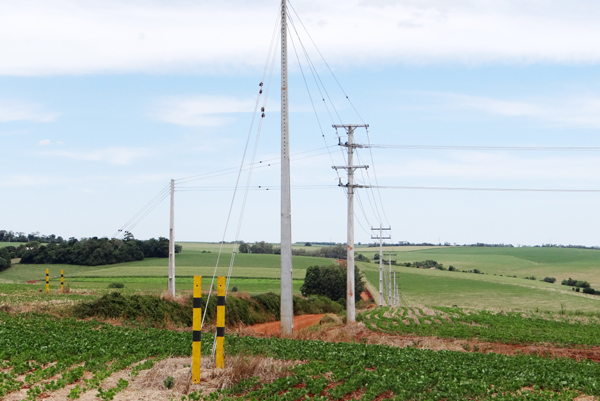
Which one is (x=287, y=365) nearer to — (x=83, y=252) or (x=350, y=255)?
(x=350, y=255)

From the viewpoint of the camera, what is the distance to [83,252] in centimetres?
8794

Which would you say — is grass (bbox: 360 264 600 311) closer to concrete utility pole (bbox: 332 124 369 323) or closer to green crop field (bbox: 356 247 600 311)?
green crop field (bbox: 356 247 600 311)

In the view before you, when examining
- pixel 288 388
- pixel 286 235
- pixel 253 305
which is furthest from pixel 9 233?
pixel 288 388

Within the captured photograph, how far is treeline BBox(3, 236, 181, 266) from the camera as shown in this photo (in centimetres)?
8688

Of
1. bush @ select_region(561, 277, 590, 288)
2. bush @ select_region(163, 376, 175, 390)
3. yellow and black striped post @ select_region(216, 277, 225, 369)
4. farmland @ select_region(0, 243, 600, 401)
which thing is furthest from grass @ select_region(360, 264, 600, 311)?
bush @ select_region(163, 376, 175, 390)

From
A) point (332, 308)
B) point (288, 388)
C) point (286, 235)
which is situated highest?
point (286, 235)

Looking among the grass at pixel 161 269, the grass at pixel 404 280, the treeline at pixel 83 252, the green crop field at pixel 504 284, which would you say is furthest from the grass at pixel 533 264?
the treeline at pixel 83 252

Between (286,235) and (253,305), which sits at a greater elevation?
(286,235)

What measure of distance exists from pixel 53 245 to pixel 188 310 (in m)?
69.9

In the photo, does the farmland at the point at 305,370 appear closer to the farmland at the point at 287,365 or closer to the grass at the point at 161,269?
the farmland at the point at 287,365

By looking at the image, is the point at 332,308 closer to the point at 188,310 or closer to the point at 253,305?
the point at 253,305

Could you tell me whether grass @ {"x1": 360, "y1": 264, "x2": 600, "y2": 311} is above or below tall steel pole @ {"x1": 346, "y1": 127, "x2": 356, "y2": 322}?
below

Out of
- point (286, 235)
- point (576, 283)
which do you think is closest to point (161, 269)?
point (286, 235)

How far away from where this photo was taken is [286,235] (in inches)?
868
